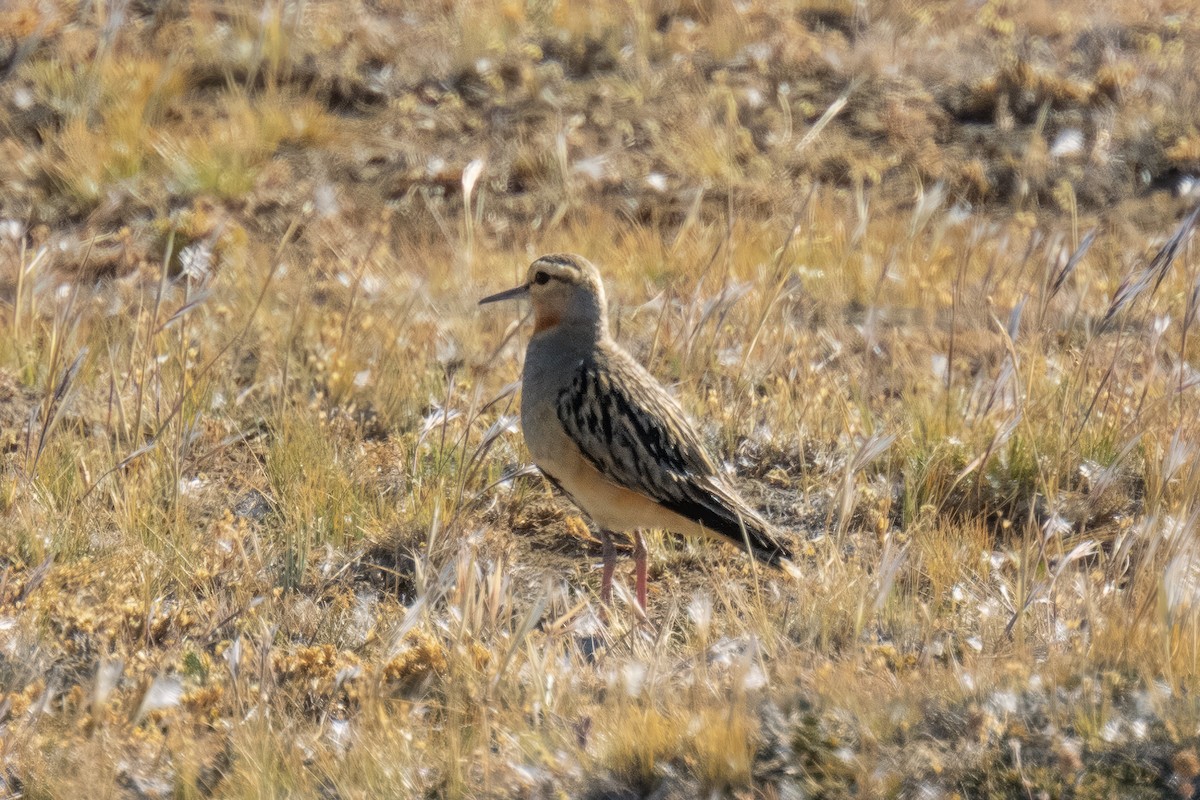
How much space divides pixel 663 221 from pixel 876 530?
3.90m

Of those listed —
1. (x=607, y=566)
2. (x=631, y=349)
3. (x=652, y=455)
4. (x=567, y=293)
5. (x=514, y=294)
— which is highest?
(x=567, y=293)

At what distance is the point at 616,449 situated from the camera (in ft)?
18.0

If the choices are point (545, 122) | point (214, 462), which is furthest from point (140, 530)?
point (545, 122)

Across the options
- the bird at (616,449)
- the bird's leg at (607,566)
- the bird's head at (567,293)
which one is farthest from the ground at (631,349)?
the bird's head at (567,293)

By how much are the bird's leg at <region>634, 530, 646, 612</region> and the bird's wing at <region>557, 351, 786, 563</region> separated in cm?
36

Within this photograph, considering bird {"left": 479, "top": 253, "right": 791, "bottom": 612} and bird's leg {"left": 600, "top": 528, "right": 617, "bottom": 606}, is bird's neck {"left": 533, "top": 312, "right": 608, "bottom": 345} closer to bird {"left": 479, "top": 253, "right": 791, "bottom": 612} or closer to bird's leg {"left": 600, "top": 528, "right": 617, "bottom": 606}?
bird {"left": 479, "top": 253, "right": 791, "bottom": 612}

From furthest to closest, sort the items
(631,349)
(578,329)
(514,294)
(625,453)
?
(631,349), (514,294), (578,329), (625,453)

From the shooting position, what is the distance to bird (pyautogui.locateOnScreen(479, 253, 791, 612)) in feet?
17.9

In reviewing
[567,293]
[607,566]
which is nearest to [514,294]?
[567,293]

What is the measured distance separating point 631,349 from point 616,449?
86.9 inches

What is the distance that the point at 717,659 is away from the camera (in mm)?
4688

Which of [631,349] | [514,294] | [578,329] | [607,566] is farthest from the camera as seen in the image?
[631,349]

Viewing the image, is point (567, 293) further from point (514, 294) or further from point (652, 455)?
point (652, 455)

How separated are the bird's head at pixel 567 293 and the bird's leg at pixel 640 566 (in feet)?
2.90
